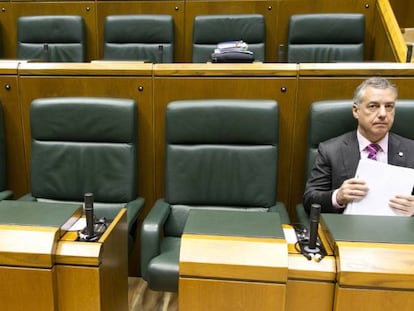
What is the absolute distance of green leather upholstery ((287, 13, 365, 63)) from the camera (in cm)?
277

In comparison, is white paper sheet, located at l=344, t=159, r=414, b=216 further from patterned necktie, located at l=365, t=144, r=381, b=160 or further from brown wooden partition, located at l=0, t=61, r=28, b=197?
brown wooden partition, located at l=0, t=61, r=28, b=197

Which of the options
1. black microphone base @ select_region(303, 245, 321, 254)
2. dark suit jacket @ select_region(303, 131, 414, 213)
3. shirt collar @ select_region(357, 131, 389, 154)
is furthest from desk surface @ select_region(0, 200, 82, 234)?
shirt collar @ select_region(357, 131, 389, 154)

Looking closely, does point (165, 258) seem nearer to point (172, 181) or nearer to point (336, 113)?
point (172, 181)

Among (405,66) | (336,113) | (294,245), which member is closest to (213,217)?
(294,245)

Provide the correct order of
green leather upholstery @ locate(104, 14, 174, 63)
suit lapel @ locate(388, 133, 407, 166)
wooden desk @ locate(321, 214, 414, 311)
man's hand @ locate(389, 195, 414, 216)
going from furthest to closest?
1. green leather upholstery @ locate(104, 14, 174, 63)
2. suit lapel @ locate(388, 133, 407, 166)
3. man's hand @ locate(389, 195, 414, 216)
4. wooden desk @ locate(321, 214, 414, 311)

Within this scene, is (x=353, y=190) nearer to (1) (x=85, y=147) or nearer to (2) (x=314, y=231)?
(2) (x=314, y=231)

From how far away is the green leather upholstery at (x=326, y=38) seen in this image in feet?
9.09

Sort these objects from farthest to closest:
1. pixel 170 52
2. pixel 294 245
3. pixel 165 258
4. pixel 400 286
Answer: pixel 170 52 → pixel 165 258 → pixel 294 245 → pixel 400 286

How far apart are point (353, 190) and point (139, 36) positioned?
6.75ft

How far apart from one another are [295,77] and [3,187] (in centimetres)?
135

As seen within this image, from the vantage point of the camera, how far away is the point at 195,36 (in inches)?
114

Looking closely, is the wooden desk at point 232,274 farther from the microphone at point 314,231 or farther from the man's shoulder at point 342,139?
the man's shoulder at point 342,139

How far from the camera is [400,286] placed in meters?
0.93

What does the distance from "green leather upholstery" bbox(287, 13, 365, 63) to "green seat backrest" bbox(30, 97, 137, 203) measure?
1576 mm
